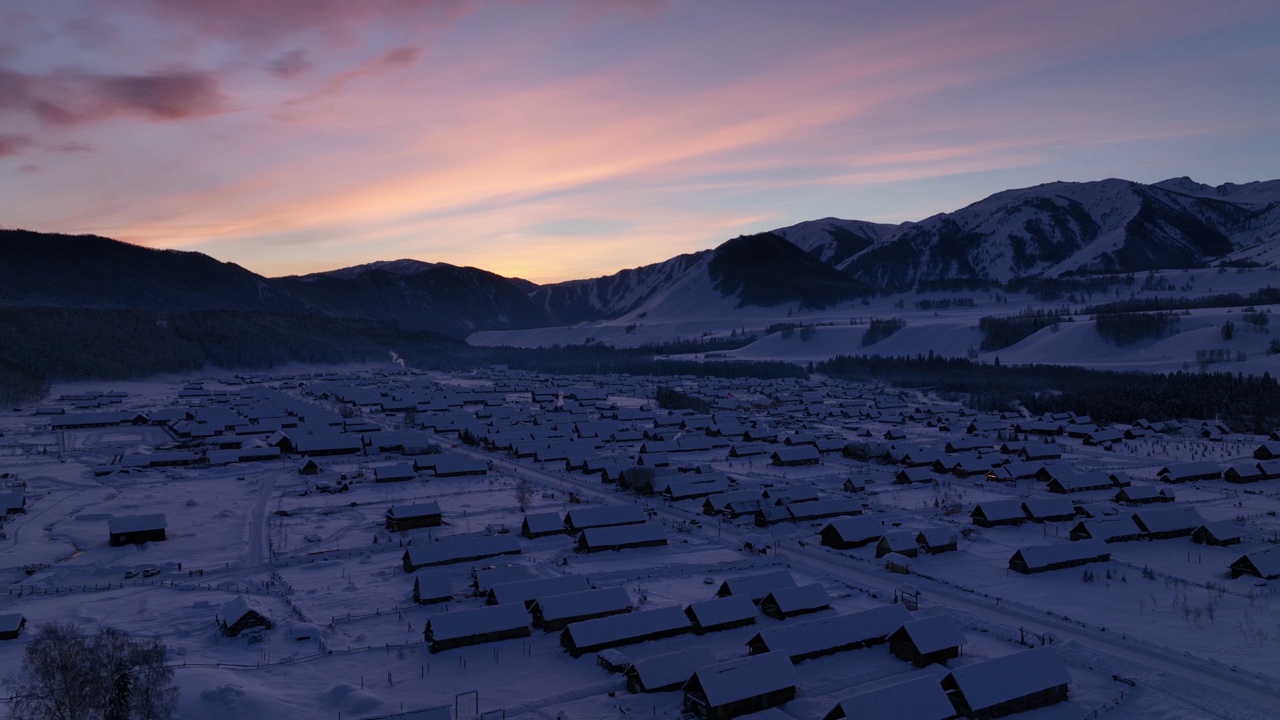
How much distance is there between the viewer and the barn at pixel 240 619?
70.7 feet

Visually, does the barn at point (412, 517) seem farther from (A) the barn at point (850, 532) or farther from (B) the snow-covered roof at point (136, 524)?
(A) the barn at point (850, 532)

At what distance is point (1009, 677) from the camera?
58.7 ft

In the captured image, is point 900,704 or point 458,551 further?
point 458,551

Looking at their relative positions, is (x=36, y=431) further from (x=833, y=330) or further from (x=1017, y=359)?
(x=833, y=330)

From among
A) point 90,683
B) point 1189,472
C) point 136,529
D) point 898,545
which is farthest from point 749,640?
point 1189,472

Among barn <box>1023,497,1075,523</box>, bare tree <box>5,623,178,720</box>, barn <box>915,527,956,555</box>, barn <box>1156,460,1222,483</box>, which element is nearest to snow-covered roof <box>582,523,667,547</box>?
barn <box>915,527,956,555</box>

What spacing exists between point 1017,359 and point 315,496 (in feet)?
358

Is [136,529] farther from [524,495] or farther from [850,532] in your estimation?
[850,532]

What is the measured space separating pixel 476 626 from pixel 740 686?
24.7 feet

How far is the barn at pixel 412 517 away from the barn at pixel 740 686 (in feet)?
62.3

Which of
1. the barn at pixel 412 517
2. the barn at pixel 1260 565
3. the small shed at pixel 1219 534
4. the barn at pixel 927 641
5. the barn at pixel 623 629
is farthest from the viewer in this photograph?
the barn at pixel 412 517

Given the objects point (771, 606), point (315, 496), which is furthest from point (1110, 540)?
point (315, 496)

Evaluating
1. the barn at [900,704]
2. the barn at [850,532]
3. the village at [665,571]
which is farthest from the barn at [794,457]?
the barn at [900,704]

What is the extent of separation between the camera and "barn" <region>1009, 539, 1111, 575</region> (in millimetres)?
27078
